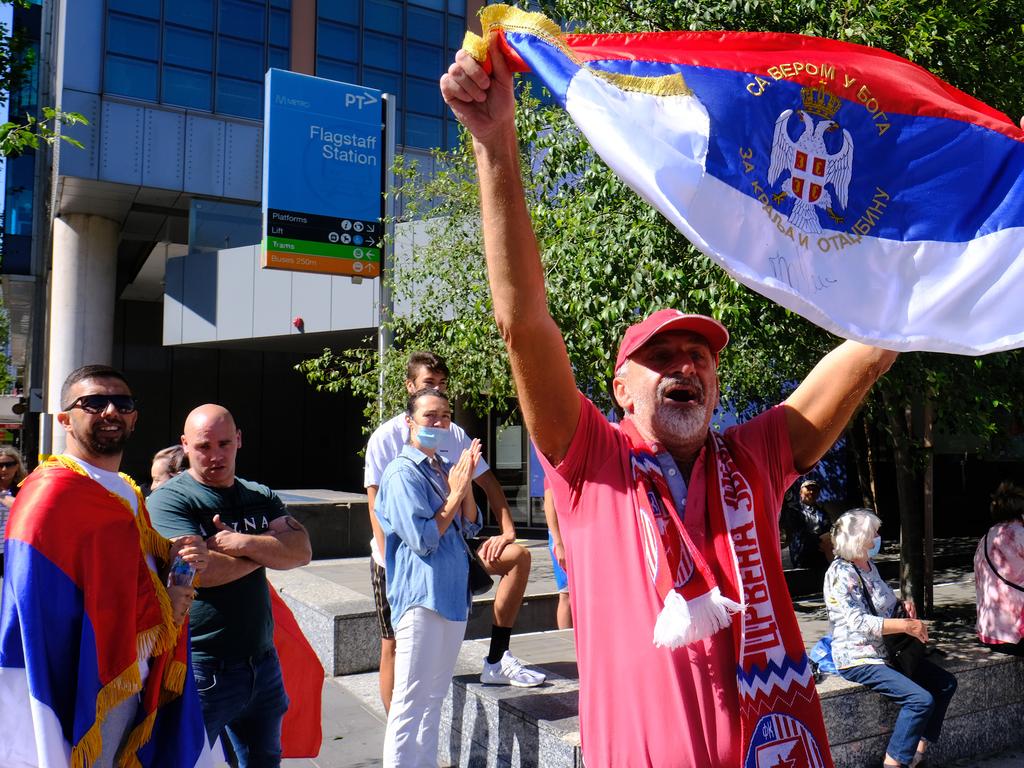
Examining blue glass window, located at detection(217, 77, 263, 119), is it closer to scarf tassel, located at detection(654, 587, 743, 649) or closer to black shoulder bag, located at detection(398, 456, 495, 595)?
black shoulder bag, located at detection(398, 456, 495, 595)

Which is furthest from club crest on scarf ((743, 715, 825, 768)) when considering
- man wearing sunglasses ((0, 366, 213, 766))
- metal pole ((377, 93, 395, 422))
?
metal pole ((377, 93, 395, 422))

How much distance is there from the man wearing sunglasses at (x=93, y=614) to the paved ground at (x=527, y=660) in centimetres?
233

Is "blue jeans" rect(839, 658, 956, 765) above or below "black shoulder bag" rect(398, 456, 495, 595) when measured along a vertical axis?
below

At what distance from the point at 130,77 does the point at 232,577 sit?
23452mm

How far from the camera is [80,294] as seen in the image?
2458 cm

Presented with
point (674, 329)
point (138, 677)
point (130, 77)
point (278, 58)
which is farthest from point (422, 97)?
point (674, 329)

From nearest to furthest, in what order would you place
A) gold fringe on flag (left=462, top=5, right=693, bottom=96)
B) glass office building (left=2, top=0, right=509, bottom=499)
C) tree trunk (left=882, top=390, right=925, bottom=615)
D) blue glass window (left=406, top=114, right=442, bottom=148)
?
gold fringe on flag (left=462, top=5, right=693, bottom=96) → tree trunk (left=882, top=390, right=925, bottom=615) → glass office building (left=2, top=0, right=509, bottom=499) → blue glass window (left=406, top=114, right=442, bottom=148)

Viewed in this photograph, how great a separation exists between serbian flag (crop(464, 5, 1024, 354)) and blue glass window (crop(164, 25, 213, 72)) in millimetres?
24999

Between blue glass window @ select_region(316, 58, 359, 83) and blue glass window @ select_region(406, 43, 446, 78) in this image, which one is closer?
blue glass window @ select_region(316, 58, 359, 83)

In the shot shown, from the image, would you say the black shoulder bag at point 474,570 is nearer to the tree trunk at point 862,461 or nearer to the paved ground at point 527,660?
the paved ground at point 527,660

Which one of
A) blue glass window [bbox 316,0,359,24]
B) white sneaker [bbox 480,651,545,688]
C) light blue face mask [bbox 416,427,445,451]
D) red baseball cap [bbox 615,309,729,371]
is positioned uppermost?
blue glass window [bbox 316,0,359,24]

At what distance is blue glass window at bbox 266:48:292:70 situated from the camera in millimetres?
26033

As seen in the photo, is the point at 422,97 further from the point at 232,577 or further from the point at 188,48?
the point at 232,577

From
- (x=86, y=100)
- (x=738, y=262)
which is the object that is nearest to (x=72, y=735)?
(x=738, y=262)
